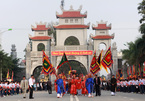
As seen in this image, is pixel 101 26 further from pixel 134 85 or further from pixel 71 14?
pixel 134 85

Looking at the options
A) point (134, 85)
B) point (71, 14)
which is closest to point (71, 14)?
point (71, 14)

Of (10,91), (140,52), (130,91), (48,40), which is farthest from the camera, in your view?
(48,40)

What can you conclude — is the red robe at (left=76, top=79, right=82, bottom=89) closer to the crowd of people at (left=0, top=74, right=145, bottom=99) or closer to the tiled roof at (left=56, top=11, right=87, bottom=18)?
the crowd of people at (left=0, top=74, right=145, bottom=99)

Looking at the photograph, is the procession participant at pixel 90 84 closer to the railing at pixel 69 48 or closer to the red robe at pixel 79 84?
the red robe at pixel 79 84

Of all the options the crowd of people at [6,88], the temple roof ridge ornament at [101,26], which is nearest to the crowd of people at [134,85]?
the crowd of people at [6,88]

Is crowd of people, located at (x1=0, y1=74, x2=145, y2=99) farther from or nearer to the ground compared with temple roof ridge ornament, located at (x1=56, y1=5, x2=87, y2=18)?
nearer to the ground

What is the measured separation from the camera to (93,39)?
2260 inches

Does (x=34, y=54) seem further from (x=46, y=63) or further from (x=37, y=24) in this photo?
(x=46, y=63)

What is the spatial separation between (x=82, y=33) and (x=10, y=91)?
28113 mm

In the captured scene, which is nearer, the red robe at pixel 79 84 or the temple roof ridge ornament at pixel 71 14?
the red robe at pixel 79 84

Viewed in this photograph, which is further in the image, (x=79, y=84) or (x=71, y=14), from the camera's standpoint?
(x=71, y=14)

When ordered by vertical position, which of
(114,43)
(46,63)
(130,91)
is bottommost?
(130,91)

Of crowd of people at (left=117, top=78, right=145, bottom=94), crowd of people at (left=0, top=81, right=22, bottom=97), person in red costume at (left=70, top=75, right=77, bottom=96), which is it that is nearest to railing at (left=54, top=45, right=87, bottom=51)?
crowd of people at (left=117, top=78, right=145, bottom=94)

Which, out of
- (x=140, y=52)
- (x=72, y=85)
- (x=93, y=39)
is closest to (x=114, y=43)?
(x=93, y=39)
